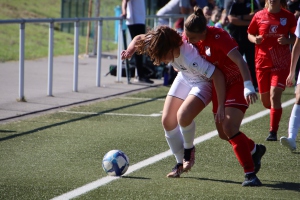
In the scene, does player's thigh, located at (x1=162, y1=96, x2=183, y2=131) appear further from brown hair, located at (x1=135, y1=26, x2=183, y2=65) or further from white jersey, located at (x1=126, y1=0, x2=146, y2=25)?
white jersey, located at (x1=126, y1=0, x2=146, y2=25)

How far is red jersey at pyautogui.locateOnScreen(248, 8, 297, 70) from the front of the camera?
958 centimetres

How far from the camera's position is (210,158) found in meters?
7.99

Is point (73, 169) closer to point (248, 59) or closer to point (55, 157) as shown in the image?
point (55, 157)

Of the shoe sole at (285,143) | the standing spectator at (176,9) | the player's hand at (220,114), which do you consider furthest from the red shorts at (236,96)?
the standing spectator at (176,9)

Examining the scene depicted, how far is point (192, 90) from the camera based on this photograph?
6.84 meters

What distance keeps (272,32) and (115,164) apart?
380cm

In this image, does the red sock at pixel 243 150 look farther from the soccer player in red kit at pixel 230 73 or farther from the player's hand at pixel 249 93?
the player's hand at pixel 249 93

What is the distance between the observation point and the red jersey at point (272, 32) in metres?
9.58

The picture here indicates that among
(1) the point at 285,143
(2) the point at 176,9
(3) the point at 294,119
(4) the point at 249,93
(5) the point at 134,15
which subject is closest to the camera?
(4) the point at 249,93

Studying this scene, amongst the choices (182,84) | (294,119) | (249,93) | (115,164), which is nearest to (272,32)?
(294,119)

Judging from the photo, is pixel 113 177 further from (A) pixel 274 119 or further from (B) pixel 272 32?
(B) pixel 272 32

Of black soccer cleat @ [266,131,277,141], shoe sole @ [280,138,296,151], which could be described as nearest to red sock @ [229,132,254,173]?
shoe sole @ [280,138,296,151]

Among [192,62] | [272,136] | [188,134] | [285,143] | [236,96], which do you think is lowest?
[272,136]

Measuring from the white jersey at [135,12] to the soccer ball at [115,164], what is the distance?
806 cm
